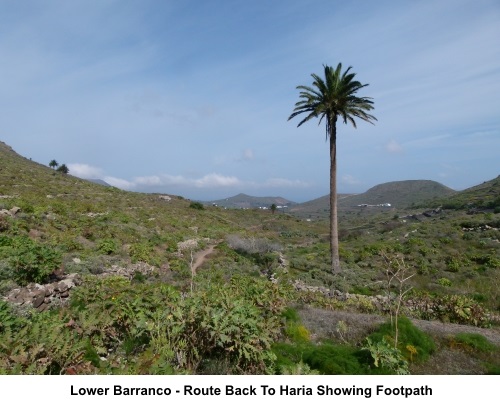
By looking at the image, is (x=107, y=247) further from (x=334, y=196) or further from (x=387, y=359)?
(x=387, y=359)

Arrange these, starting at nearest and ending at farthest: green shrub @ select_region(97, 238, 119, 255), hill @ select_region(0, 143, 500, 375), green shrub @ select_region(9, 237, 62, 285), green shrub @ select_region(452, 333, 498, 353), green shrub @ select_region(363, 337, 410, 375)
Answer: hill @ select_region(0, 143, 500, 375)
green shrub @ select_region(363, 337, 410, 375)
green shrub @ select_region(452, 333, 498, 353)
green shrub @ select_region(9, 237, 62, 285)
green shrub @ select_region(97, 238, 119, 255)

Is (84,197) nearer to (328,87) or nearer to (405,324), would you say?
(328,87)

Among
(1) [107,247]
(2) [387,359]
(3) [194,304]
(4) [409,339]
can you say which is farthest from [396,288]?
(1) [107,247]

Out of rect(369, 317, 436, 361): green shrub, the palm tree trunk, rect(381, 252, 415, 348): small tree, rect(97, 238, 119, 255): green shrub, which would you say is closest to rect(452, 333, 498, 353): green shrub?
rect(369, 317, 436, 361): green shrub

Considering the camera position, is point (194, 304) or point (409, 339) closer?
point (194, 304)

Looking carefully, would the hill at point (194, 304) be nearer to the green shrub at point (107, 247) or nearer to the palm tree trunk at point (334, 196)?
the green shrub at point (107, 247)

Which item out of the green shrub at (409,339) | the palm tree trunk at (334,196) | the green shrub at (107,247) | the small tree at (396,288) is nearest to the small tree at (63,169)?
the green shrub at (107,247)

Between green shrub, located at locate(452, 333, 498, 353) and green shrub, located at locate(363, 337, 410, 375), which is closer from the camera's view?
green shrub, located at locate(363, 337, 410, 375)

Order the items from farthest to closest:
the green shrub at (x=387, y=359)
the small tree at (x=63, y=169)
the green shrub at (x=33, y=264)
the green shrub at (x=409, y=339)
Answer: the small tree at (x=63, y=169) → the green shrub at (x=33, y=264) → the green shrub at (x=409, y=339) → the green shrub at (x=387, y=359)

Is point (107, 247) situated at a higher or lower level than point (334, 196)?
lower

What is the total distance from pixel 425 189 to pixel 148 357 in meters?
207

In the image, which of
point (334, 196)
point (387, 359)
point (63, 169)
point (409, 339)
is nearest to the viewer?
point (387, 359)

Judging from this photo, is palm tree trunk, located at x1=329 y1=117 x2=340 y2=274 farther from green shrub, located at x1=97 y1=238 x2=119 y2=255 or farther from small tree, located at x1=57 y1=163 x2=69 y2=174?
small tree, located at x1=57 y1=163 x2=69 y2=174
